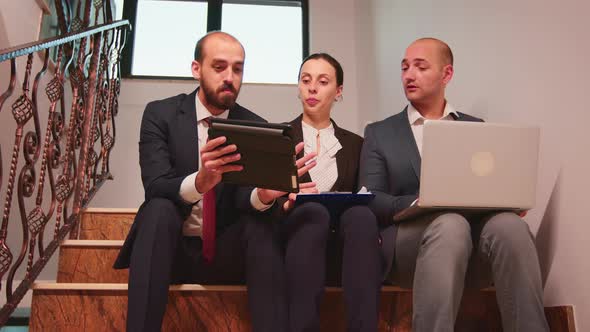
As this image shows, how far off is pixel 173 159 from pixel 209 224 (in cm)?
30

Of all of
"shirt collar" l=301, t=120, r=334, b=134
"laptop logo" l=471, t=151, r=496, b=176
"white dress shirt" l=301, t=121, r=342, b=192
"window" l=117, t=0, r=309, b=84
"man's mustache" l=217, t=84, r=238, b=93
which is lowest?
"laptop logo" l=471, t=151, r=496, b=176

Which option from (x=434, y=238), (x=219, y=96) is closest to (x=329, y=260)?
(x=434, y=238)

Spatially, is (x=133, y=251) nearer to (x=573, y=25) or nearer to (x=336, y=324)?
(x=336, y=324)

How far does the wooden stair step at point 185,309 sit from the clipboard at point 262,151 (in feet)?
1.22

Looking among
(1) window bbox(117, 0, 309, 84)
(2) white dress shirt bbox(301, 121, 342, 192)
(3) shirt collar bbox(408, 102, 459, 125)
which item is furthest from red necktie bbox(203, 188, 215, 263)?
(1) window bbox(117, 0, 309, 84)

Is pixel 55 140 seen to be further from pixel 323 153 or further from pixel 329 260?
pixel 329 260

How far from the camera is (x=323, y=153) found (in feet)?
6.50

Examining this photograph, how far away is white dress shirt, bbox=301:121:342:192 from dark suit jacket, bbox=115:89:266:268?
359 millimetres

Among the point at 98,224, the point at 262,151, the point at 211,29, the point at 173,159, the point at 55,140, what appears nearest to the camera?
the point at 262,151

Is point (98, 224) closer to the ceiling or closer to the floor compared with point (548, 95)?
closer to the floor

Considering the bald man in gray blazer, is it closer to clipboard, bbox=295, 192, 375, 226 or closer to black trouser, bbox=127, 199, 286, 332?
clipboard, bbox=295, 192, 375, 226

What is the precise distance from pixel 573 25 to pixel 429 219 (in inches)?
29.0

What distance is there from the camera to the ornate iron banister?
159 cm

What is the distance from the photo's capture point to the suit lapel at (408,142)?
1843mm
